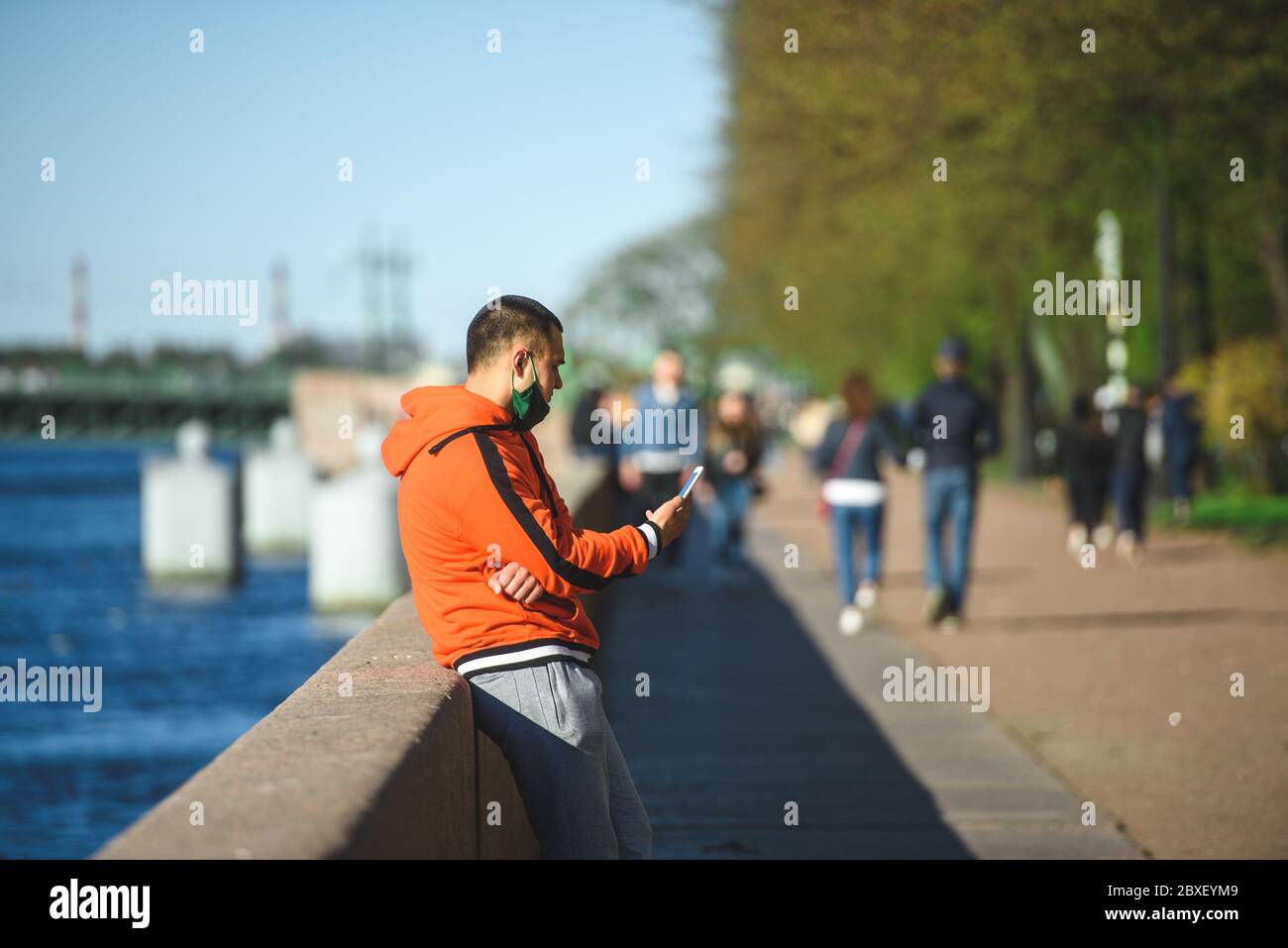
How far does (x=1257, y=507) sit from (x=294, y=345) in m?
124

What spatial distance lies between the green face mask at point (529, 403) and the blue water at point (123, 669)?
6884 millimetres

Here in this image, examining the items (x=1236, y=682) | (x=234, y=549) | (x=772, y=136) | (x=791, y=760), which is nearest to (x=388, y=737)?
(x=791, y=760)

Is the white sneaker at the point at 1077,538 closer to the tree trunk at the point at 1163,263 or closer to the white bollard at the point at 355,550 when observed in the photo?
the tree trunk at the point at 1163,263

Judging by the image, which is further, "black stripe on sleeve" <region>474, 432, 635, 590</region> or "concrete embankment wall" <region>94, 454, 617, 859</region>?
"black stripe on sleeve" <region>474, 432, 635, 590</region>

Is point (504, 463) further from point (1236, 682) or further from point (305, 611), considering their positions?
point (305, 611)

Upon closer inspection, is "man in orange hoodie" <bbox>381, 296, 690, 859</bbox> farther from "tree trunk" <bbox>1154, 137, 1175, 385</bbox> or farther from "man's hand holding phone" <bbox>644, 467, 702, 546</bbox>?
"tree trunk" <bbox>1154, 137, 1175, 385</bbox>

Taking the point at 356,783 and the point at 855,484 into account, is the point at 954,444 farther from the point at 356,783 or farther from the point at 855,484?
the point at 356,783

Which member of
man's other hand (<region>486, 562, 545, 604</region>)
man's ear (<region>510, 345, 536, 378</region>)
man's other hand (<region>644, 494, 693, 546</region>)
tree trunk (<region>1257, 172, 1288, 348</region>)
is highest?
tree trunk (<region>1257, 172, 1288, 348</region>)

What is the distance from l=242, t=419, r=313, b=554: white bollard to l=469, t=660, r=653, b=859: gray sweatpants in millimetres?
39273

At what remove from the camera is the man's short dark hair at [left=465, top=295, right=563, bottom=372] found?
4.08 m

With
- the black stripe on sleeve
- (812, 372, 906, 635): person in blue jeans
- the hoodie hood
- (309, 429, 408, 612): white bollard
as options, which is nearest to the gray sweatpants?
the black stripe on sleeve

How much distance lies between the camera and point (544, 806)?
4.13 metres

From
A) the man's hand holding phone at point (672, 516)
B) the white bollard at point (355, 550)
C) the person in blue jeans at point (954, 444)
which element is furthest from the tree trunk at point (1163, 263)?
the man's hand holding phone at point (672, 516)

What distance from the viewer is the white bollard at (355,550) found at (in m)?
26.7
